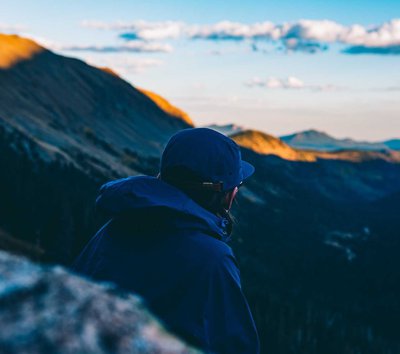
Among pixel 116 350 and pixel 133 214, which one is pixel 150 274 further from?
pixel 116 350

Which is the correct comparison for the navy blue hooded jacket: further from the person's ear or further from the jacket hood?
the person's ear

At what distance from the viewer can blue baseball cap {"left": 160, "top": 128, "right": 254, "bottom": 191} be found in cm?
400

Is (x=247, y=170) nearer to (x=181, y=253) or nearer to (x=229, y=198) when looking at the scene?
(x=229, y=198)

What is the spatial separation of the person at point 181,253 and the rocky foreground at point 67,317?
165cm

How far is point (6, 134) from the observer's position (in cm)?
13075

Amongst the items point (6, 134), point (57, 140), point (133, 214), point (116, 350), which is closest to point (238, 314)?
point (133, 214)

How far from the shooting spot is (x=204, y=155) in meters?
4.00

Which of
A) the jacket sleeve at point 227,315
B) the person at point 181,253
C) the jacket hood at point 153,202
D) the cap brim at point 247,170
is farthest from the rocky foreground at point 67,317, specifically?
the cap brim at point 247,170

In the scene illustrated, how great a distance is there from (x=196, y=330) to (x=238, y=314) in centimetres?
30

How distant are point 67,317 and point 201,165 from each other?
2.61 m

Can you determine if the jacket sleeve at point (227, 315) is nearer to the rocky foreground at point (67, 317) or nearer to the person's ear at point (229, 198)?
the person's ear at point (229, 198)

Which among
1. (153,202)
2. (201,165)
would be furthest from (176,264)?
(201,165)

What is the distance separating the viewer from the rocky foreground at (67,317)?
1392 mm

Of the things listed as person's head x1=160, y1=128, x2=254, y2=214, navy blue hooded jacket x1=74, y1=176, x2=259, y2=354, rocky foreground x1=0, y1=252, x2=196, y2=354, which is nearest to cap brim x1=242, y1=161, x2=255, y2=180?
person's head x1=160, y1=128, x2=254, y2=214
